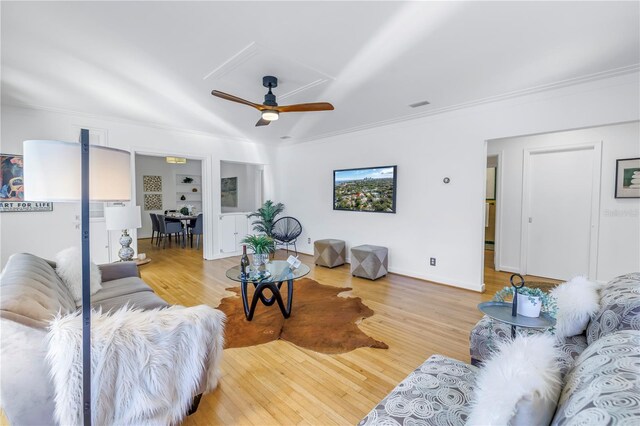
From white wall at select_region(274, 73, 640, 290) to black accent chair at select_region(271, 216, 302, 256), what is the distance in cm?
100

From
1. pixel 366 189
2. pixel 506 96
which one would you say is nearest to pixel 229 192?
pixel 366 189

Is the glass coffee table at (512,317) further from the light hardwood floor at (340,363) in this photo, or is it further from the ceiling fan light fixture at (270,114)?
the ceiling fan light fixture at (270,114)

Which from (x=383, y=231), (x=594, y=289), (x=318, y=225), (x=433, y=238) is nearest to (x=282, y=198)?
(x=318, y=225)

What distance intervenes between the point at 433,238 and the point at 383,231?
0.88 m

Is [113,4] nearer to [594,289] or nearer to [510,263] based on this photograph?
[594,289]

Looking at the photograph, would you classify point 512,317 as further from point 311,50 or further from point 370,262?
point 370,262

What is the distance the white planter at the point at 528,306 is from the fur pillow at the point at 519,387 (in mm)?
824

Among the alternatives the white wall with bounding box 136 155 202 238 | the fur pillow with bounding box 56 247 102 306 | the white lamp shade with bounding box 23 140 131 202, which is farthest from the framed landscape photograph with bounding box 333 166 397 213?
the white wall with bounding box 136 155 202 238

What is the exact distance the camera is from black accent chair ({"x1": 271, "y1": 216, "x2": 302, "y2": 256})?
628 centimetres

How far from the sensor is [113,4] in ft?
6.72

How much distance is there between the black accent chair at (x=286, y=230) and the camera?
20.6ft

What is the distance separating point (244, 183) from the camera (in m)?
7.21

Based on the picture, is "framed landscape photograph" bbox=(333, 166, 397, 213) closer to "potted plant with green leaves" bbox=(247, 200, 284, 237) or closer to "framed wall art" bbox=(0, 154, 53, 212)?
"potted plant with green leaves" bbox=(247, 200, 284, 237)

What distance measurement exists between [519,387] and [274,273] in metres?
2.55
